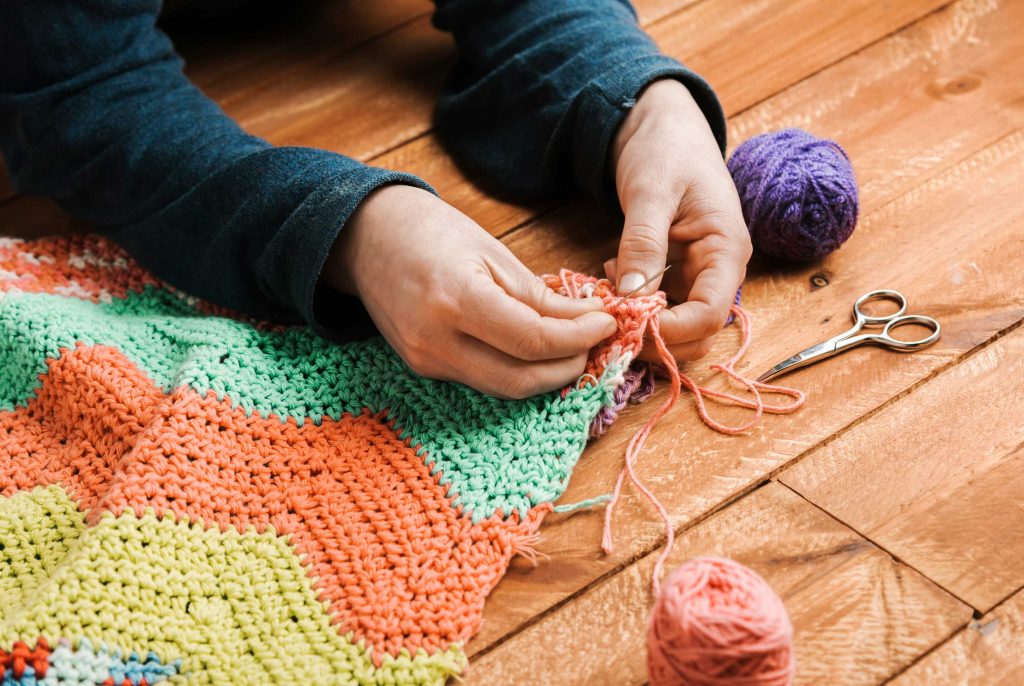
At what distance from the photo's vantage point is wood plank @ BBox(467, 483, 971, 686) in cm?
67

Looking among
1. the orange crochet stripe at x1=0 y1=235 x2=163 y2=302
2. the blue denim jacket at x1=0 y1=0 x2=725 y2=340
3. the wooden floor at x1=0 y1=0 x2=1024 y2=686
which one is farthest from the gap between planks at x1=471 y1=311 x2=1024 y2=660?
the orange crochet stripe at x1=0 y1=235 x2=163 y2=302

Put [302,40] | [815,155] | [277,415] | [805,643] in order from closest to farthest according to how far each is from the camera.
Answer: [805,643] → [277,415] → [815,155] → [302,40]

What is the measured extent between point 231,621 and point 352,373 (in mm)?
245

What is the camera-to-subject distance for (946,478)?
0.77 metres

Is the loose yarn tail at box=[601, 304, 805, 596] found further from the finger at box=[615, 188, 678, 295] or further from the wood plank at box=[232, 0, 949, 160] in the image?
the wood plank at box=[232, 0, 949, 160]

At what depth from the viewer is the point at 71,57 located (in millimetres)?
982

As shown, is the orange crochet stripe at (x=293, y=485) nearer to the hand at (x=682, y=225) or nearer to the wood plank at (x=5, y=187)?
the hand at (x=682, y=225)

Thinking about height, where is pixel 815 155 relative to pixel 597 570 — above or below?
above

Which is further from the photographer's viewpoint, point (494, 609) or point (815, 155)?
point (815, 155)

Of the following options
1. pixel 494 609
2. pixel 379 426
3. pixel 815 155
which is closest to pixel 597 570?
pixel 494 609

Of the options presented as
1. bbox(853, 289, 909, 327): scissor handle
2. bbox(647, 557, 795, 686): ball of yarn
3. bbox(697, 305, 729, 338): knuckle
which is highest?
bbox(697, 305, 729, 338): knuckle

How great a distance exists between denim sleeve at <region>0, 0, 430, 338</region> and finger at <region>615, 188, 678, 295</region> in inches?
7.8

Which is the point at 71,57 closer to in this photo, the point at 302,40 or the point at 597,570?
the point at 302,40

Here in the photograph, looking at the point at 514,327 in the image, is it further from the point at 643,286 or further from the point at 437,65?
the point at 437,65
